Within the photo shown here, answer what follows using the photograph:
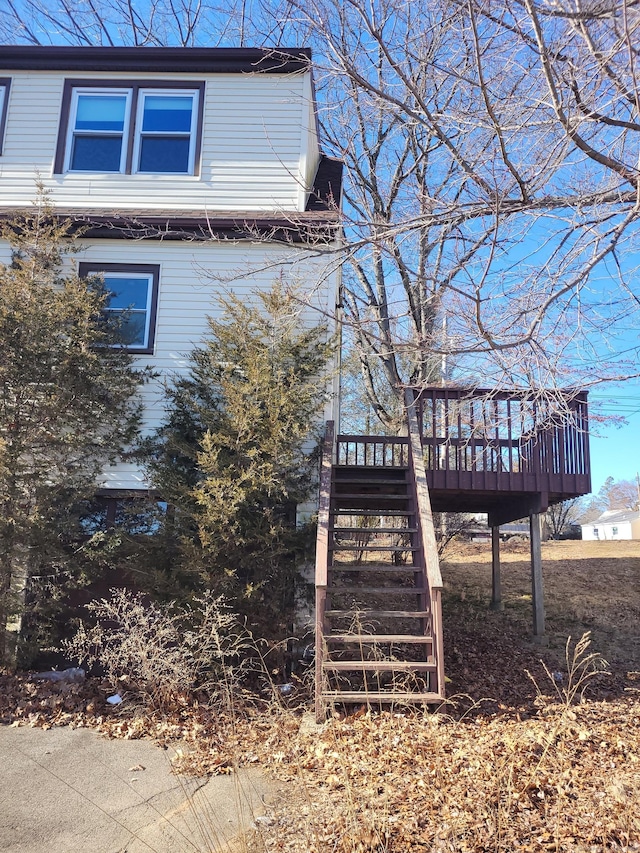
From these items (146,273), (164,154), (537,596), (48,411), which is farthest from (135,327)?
(537,596)

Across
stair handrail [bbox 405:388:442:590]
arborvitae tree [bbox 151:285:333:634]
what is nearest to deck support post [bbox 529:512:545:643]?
stair handrail [bbox 405:388:442:590]

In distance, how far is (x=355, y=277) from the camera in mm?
14609

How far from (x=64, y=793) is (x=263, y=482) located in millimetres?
3189

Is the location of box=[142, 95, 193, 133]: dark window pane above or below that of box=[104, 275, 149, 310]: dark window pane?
above

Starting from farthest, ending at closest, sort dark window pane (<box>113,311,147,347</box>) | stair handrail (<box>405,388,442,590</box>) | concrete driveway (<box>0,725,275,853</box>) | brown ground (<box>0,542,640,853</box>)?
dark window pane (<box>113,311,147,347</box>)
stair handrail (<box>405,388,442,590</box>)
concrete driveway (<box>0,725,275,853</box>)
brown ground (<box>0,542,640,853</box>)

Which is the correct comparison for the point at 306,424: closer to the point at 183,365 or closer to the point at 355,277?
the point at 183,365

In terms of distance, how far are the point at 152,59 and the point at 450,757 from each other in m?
10.1

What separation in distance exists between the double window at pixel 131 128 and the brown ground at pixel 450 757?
289 inches

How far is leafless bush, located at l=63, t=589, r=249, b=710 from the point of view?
5.95 meters

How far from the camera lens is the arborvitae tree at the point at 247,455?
657cm

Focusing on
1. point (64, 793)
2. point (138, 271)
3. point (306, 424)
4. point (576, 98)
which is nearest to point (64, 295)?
point (138, 271)

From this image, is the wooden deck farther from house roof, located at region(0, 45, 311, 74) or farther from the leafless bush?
house roof, located at region(0, 45, 311, 74)

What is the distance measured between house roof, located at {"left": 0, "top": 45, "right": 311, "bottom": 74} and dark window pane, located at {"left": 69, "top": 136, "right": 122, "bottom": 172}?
44.3 inches

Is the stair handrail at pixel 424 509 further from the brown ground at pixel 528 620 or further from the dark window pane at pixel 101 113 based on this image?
the dark window pane at pixel 101 113
